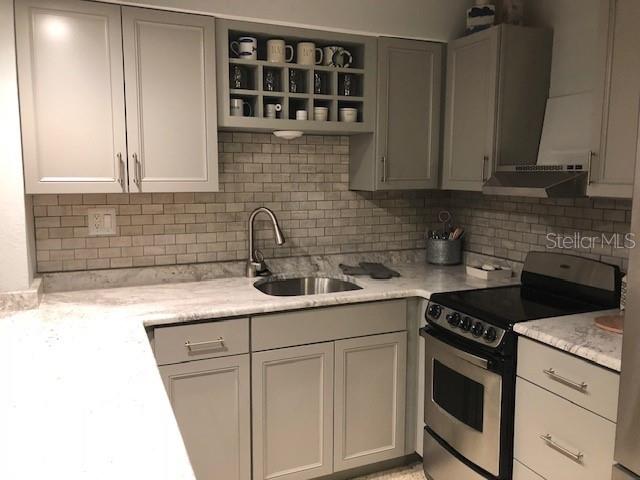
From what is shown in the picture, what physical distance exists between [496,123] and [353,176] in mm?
836

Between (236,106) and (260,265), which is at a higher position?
(236,106)

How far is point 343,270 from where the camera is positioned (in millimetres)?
3082

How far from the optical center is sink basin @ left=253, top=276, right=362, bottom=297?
304 centimetres

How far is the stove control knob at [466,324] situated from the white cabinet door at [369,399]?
43 centimetres

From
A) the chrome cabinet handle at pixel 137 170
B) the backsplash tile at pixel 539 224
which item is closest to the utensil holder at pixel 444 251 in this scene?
the backsplash tile at pixel 539 224

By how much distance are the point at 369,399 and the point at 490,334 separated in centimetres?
77

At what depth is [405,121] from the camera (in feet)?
9.93

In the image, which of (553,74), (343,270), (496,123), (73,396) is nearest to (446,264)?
(343,270)

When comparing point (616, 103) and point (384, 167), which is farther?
point (384, 167)

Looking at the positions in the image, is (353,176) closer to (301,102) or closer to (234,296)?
(301,102)

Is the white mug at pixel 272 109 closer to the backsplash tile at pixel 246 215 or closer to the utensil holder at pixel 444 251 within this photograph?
the backsplash tile at pixel 246 215

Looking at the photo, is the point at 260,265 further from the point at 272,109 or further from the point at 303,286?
the point at 272,109

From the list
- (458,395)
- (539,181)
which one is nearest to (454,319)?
(458,395)

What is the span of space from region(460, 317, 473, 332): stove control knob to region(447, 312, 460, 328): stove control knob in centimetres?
3
